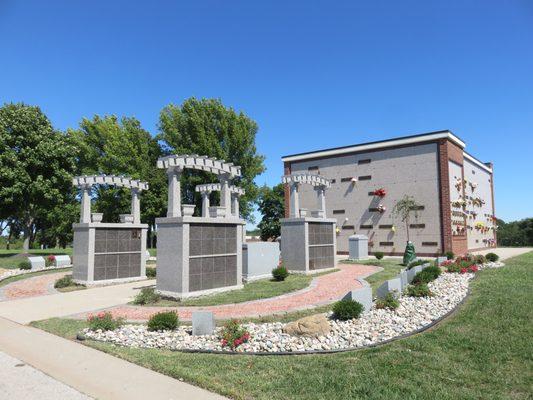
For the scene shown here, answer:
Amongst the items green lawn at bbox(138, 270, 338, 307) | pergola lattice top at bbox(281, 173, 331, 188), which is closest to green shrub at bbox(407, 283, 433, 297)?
green lawn at bbox(138, 270, 338, 307)

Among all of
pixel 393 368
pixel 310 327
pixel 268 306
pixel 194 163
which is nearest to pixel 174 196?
pixel 194 163

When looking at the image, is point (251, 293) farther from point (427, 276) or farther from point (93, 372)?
point (93, 372)

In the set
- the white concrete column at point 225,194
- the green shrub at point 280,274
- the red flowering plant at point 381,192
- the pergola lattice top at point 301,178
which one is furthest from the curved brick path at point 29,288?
the red flowering plant at point 381,192

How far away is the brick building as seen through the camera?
3028 centimetres

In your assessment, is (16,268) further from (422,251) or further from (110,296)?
(422,251)

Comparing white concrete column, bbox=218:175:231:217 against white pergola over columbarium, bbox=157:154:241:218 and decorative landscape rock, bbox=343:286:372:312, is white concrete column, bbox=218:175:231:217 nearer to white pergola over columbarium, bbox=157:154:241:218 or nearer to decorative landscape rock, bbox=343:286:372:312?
white pergola over columbarium, bbox=157:154:241:218

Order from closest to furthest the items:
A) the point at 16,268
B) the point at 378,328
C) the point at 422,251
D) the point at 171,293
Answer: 1. the point at 378,328
2. the point at 171,293
3. the point at 16,268
4. the point at 422,251

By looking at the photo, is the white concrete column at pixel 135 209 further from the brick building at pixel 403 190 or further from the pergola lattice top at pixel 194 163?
the brick building at pixel 403 190

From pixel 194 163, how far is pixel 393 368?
10.9 m

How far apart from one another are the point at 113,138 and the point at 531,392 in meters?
41.2

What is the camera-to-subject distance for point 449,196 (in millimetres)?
29875

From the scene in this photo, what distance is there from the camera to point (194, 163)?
49.2 feet

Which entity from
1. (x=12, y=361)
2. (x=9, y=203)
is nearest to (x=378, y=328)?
(x=12, y=361)

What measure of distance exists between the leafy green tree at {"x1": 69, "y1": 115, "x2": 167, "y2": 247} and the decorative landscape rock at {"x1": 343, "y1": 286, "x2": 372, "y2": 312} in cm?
3206
